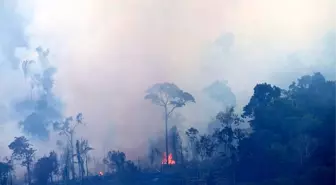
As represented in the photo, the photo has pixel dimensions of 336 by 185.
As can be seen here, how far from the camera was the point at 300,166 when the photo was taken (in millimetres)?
25953

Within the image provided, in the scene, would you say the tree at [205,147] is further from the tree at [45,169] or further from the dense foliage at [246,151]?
the tree at [45,169]

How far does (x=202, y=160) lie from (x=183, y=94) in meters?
4.61

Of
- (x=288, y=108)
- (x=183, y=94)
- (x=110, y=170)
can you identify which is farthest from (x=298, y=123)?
(x=110, y=170)

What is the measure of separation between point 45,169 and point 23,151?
6.56 feet

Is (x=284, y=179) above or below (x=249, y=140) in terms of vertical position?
below

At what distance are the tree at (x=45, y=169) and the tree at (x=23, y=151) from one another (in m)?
0.74

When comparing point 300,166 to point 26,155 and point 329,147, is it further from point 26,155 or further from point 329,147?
point 26,155

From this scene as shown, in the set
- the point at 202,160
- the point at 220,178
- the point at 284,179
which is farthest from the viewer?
the point at 202,160

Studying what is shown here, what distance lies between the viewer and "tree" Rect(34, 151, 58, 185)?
30.8 meters

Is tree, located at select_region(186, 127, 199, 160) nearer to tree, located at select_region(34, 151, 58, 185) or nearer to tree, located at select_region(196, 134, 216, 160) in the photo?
tree, located at select_region(196, 134, 216, 160)

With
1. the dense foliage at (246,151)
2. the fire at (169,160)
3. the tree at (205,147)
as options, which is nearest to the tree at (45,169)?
the dense foliage at (246,151)

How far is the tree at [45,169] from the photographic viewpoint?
101 ft

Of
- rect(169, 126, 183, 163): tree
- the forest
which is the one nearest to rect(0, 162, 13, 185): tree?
the forest

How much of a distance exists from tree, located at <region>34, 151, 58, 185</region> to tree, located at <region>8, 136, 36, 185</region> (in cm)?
74
